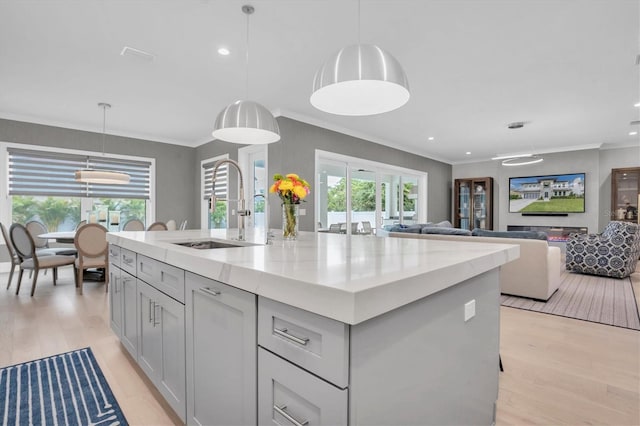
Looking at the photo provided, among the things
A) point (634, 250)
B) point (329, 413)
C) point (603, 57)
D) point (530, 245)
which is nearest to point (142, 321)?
point (329, 413)

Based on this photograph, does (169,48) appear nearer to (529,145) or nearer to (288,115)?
(288,115)

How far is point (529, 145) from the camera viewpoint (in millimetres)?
7145

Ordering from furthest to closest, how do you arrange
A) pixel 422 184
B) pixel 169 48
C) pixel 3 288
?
pixel 422 184 → pixel 3 288 → pixel 169 48

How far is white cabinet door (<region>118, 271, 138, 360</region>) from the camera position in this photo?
1980 mm

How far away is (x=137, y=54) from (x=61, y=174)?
146 inches

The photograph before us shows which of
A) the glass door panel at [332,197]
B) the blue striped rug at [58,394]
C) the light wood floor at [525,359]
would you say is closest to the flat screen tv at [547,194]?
the glass door panel at [332,197]

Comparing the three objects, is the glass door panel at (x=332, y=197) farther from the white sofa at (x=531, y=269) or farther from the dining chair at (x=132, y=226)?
the dining chair at (x=132, y=226)

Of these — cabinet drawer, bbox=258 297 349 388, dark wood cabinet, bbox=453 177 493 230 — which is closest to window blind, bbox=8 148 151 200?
cabinet drawer, bbox=258 297 349 388

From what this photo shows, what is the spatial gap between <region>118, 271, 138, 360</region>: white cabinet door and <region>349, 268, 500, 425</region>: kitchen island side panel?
1.71 m

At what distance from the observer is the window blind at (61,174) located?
506 centimetres

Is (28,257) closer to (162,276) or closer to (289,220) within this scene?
(162,276)

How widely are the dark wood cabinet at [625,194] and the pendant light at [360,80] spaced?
799 cm

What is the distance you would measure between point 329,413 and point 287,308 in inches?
10.9

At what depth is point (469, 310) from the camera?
1251 millimetres
